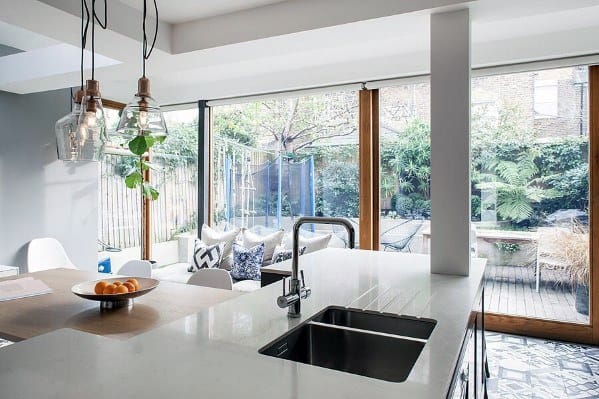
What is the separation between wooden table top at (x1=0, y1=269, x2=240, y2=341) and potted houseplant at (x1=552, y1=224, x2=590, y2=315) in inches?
116

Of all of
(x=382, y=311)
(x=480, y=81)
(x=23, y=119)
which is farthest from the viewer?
(x=23, y=119)

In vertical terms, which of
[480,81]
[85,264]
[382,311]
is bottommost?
[85,264]

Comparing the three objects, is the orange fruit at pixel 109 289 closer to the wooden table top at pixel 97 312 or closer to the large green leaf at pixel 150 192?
the wooden table top at pixel 97 312

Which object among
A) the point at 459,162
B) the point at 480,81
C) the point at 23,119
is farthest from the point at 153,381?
the point at 23,119

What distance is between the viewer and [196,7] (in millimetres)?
2871

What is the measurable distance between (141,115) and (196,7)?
119 cm

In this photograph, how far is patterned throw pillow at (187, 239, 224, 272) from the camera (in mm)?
4684

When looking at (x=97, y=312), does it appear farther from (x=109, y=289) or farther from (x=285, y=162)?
(x=285, y=162)

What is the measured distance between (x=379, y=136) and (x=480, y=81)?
41.7 inches

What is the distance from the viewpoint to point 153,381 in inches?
34.9

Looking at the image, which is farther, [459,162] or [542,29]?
[542,29]

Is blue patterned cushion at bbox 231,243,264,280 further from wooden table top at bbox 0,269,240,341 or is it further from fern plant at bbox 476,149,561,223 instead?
fern plant at bbox 476,149,561,223

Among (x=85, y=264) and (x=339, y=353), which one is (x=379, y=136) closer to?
(x=339, y=353)

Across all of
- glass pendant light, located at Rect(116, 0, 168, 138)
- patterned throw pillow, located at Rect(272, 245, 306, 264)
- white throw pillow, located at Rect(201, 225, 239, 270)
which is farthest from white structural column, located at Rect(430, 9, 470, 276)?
white throw pillow, located at Rect(201, 225, 239, 270)
